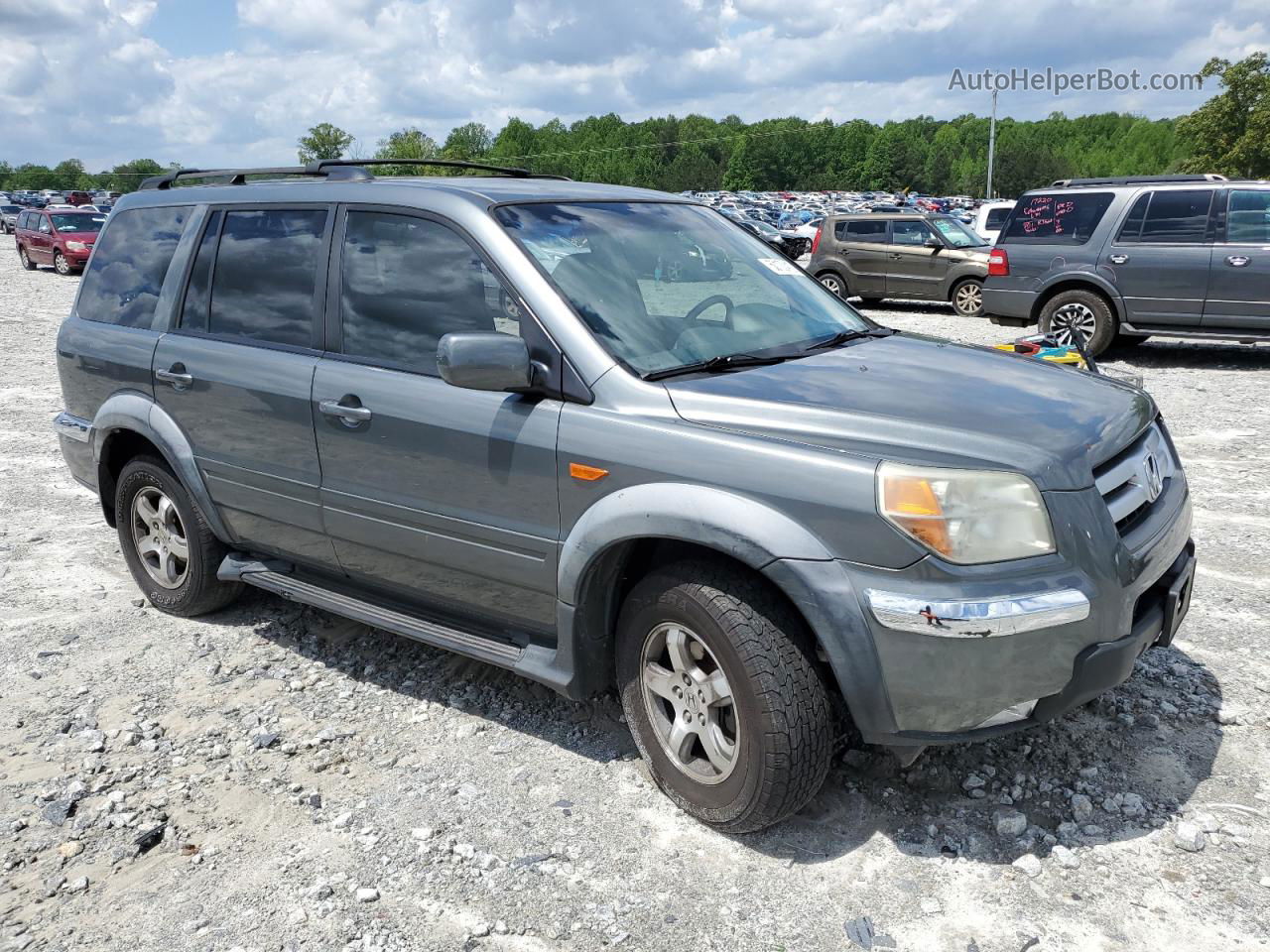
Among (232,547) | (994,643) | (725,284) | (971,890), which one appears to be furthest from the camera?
(232,547)

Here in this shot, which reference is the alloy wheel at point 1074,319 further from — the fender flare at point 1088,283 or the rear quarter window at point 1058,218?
the rear quarter window at point 1058,218

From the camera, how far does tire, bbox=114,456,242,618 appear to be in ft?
15.6

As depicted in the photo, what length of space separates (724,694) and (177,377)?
2.81 metres

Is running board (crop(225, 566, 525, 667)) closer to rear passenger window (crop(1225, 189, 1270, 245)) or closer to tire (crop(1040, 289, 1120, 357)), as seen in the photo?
tire (crop(1040, 289, 1120, 357))

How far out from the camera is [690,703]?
127 inches

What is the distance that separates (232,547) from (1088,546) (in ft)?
11.8

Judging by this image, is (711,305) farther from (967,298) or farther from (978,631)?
(967,298)

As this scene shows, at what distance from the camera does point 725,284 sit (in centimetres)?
400

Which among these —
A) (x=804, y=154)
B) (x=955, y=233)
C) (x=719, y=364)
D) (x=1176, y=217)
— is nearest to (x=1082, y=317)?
(x=1176, y=217)

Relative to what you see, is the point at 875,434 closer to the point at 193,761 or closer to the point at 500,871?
the point at 500,871

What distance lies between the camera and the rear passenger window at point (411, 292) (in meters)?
3.59

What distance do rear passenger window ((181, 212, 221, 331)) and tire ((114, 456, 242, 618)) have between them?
721 mm

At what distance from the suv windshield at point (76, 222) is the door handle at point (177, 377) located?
26.7 meters

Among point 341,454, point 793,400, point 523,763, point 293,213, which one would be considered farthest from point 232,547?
point 793,400
